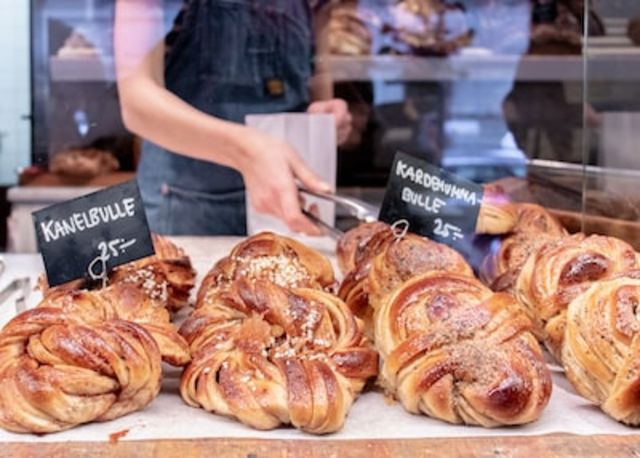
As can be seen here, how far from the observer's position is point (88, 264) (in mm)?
1581

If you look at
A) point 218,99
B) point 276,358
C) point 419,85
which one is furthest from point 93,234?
point 419,85

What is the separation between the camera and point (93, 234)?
1571mm

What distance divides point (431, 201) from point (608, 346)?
493 millimetres

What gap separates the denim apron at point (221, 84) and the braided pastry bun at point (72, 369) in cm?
139

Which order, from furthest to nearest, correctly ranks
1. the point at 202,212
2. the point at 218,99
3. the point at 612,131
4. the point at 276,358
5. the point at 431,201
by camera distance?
the point at 202,212 < the point at 218,99 < the point at 612,131 < the point at 431,201 < the point at 276,358

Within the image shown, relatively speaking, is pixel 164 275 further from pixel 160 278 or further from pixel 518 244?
pixel 518 244

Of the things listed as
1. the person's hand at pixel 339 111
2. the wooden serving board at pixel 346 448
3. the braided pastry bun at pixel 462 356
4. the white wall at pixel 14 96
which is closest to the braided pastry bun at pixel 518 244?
the braided pastry bun at pixel 462 356

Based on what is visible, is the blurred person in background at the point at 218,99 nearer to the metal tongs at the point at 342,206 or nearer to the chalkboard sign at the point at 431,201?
the metal tongs at the point at 342,206

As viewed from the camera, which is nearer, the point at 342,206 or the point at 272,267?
the point at 272,267

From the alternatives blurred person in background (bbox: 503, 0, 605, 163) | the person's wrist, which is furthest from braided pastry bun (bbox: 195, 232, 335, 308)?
blurred person in background (bbox: 503, 0, 605, 163)

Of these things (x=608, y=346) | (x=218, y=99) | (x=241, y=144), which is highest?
(x=218, y=99)

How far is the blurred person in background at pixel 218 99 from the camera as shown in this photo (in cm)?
242

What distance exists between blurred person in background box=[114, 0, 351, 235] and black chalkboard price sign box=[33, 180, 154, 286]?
2.39 ft

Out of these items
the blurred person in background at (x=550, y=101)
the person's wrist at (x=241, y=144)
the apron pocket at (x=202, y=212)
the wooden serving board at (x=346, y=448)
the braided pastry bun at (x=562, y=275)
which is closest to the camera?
the wooden serving board at (x=346, y=448)
